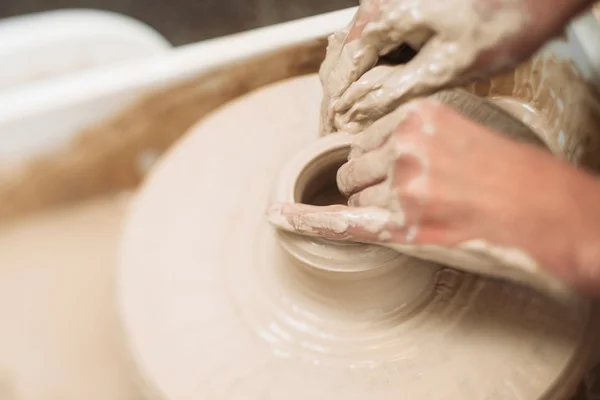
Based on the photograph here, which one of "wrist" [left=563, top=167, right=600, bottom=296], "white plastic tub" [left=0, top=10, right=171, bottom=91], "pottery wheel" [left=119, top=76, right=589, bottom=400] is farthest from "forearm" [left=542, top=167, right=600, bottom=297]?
"white plastic tub" [left=0, top=10, right=171, bottom=91]

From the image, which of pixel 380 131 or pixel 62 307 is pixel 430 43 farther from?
pixel 62 307

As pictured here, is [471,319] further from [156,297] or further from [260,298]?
[156,297]

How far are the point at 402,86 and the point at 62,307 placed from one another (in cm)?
102

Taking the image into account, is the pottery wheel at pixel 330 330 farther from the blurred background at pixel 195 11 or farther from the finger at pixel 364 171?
the blurred background at pixel 195 11

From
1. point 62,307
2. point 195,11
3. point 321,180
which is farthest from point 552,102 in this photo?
point 195,11

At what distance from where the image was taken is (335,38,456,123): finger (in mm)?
770

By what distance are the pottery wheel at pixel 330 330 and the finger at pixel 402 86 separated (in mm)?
207

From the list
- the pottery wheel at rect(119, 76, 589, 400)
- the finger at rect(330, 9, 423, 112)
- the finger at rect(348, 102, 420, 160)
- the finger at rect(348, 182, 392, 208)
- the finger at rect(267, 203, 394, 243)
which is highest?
the finger at rect(330, 9, 423, 112)

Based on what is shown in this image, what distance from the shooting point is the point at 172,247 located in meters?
1.07

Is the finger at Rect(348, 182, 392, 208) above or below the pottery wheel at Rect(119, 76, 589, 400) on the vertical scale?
above

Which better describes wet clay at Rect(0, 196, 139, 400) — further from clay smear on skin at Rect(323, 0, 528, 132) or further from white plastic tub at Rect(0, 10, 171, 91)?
clay smear on skin at Rect(323, 0, 528, 132)

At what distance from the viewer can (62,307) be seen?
4.78 feet

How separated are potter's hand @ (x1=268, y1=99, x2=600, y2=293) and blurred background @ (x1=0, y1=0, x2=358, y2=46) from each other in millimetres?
1563

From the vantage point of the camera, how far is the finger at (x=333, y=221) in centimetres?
74
